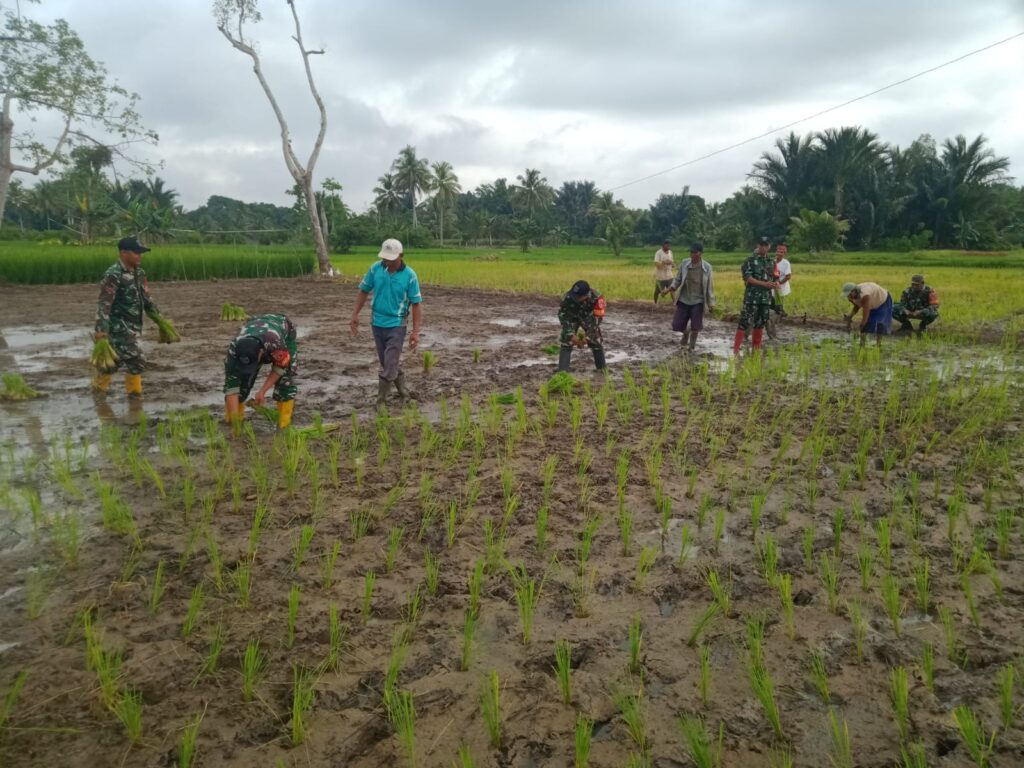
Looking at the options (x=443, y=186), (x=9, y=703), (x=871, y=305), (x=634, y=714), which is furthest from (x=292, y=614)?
(x=443, y=186)

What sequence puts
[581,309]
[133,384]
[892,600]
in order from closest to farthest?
[892,600] < [133,384] < [581,309]

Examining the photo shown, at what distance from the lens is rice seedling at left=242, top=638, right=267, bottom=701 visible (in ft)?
6.38

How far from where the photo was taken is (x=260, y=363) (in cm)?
430

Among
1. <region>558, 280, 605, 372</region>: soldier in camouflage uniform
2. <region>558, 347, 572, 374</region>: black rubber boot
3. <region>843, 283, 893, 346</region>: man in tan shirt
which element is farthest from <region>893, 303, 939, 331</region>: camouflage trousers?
<region>558, 347, 572, 374</region>: black rubber boot

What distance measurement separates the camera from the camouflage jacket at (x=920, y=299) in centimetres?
859

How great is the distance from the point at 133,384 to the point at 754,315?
668 centimetres

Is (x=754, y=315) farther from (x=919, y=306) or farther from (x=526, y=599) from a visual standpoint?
(x=526, y=599)

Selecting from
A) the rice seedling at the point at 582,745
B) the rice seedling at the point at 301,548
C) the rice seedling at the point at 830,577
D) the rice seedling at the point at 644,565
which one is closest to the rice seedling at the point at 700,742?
the rice seedling at the point at 582,745

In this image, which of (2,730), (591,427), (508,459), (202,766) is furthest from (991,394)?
(2,730)

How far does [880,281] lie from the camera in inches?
621

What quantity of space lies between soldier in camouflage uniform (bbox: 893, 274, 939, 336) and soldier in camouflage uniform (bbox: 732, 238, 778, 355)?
2.85m

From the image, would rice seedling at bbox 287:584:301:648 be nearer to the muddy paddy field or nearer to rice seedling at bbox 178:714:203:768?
the muddy paddy field

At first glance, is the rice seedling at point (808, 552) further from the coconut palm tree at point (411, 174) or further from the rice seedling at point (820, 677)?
the coconut palm tree at point (411, 174)

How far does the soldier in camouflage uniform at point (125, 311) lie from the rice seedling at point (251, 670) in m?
4.31
